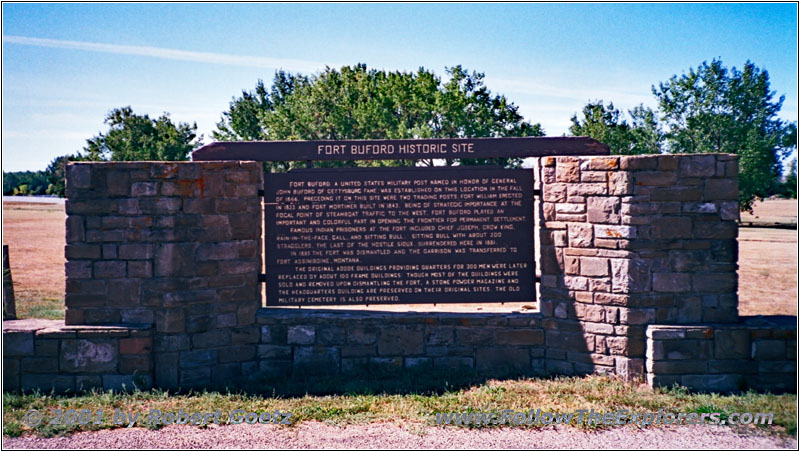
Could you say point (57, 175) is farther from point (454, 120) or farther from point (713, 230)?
point (713, 230)

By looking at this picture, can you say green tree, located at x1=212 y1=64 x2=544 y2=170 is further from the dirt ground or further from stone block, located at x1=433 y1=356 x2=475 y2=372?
the dirt ground

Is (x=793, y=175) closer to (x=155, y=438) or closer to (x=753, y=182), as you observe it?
(x=753, y=182)

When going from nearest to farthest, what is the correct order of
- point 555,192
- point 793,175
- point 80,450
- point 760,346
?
point 80,450
point 760,346
point 555,192
point 793,175

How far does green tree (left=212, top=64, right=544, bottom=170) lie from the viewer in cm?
2248

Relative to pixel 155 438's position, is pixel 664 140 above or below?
above

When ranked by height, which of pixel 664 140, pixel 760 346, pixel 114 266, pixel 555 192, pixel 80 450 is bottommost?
pixel 80 450

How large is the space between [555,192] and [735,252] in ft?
6.54

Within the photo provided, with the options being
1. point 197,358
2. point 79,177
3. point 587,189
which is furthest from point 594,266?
point 79,177

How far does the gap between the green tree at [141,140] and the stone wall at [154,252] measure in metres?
26.5

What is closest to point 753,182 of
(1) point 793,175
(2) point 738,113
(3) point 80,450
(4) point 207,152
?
(2) point 738,113

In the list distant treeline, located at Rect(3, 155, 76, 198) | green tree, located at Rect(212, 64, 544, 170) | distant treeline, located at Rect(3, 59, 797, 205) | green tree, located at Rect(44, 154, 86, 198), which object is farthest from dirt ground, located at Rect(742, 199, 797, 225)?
distant treeline, located at Rect(3, 155, 76, 198)

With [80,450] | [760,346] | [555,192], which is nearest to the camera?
[80,450]

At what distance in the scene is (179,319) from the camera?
22.3ft

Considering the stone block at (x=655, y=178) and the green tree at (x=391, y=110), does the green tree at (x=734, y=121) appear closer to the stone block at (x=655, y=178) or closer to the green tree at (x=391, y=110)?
the green tree at (x=391, y=110)
